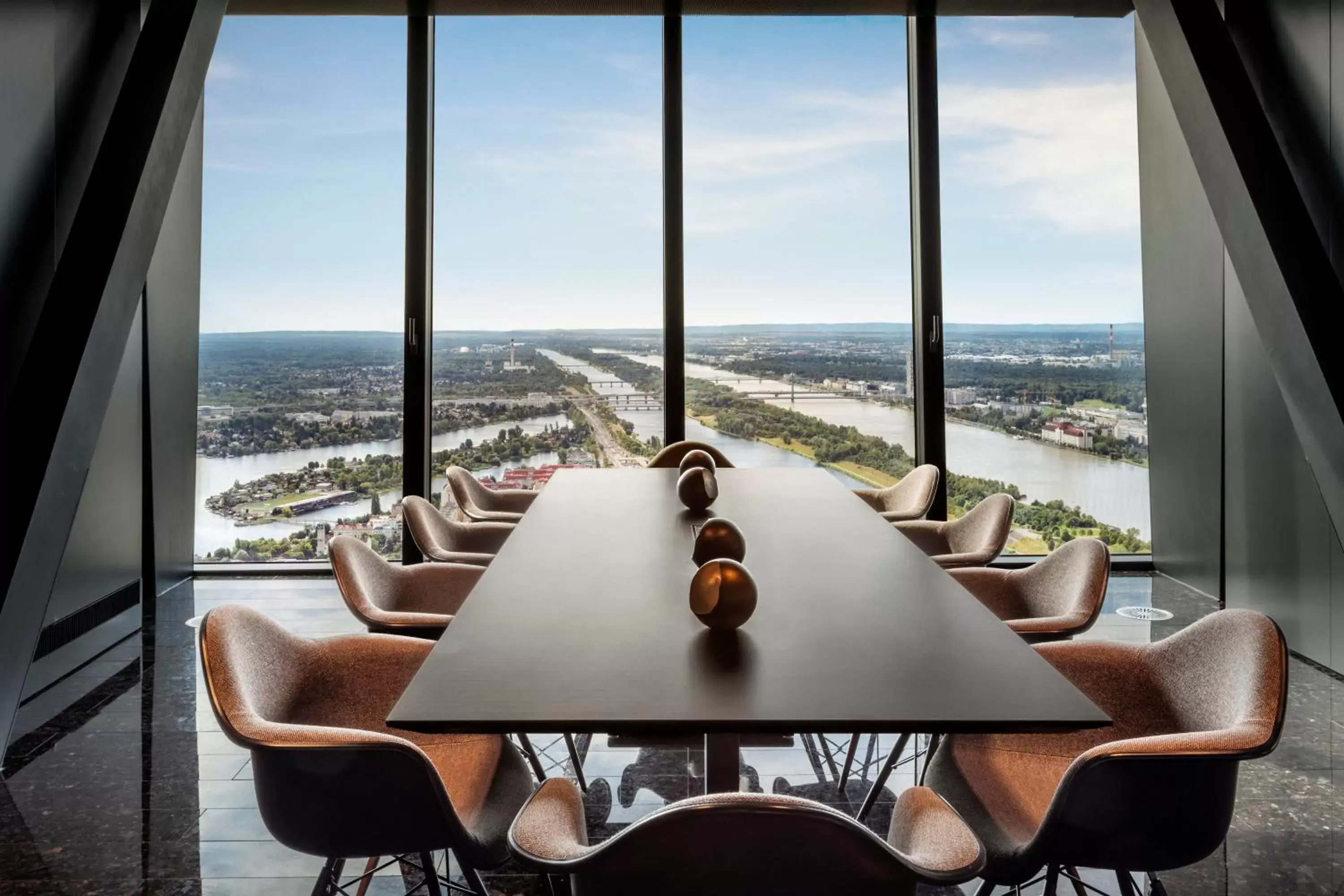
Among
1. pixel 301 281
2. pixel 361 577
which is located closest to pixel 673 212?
pixel 301 281

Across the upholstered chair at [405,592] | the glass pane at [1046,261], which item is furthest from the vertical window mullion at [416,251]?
the glass pane at [1046,261]

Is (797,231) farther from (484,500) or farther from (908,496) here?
(484,500)

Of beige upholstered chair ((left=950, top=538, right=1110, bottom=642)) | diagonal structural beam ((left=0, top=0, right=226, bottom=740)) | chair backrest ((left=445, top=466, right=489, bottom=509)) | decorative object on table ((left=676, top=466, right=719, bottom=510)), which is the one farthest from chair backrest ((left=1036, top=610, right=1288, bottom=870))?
diagonal structural beam ((left=0, top=0, right=226, bottom=740))

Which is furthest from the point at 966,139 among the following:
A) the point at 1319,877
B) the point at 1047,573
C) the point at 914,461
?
the point at 1319,877

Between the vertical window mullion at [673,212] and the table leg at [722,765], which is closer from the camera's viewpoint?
the table leg at [722,765]

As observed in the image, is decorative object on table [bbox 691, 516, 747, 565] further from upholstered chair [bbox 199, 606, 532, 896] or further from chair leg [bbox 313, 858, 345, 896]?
chair leg [bbox 313, 858, 345, 896]

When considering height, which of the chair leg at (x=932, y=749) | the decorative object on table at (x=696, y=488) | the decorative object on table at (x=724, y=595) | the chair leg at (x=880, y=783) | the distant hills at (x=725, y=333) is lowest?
the chair leg at (x=880, y=783)

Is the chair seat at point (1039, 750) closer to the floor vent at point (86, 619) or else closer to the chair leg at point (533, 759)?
the chair leg at point (533, 759)
